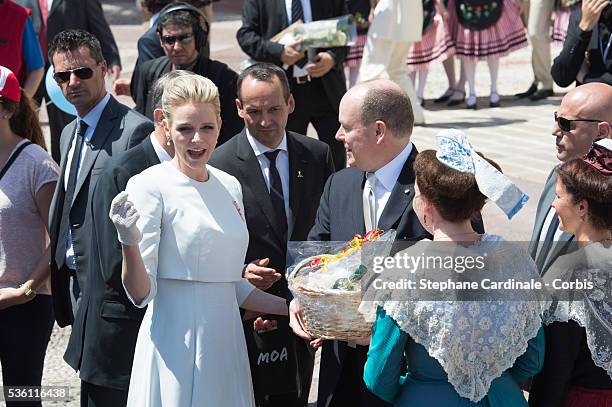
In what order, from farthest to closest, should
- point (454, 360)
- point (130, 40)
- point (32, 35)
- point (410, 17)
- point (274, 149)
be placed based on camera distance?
point (130, 40)
point (410, 17)
point (32, 35)
point (274, 149)
point (454, 360)

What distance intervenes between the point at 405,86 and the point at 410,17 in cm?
89

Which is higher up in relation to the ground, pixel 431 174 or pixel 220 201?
pixel 431 174

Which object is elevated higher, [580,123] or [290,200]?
[580,123]

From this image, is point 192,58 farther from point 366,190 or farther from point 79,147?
point 366,190

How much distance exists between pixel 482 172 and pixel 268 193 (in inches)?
75.5

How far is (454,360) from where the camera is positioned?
11.8ft

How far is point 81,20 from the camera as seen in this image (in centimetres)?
919

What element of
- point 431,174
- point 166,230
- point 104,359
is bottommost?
point 104,359

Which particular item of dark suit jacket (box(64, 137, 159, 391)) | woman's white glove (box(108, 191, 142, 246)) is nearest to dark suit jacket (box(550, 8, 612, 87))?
dark suit jacket (box(64, 137, 159, 391))

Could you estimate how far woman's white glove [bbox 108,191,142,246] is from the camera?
3867 mm

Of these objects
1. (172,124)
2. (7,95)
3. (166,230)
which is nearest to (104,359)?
(166,230)

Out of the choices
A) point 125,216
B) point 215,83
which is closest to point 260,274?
point 125,216

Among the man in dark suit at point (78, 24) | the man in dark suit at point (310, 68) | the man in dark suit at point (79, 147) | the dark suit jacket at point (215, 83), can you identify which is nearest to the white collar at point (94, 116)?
the man in dark suit at point (79, 147)

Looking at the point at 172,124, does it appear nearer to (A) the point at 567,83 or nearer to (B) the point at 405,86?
(A) the point at 567,83
